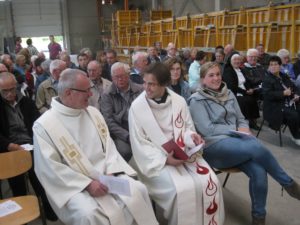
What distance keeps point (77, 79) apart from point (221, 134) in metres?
1.41

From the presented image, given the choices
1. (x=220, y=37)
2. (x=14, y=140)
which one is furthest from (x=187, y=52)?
(x=14, y=140)

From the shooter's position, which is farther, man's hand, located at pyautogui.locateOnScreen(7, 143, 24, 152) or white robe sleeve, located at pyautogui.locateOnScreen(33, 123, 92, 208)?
man's hand, located at pyautogui.locateOnScreen(7, 143, 24, 152)

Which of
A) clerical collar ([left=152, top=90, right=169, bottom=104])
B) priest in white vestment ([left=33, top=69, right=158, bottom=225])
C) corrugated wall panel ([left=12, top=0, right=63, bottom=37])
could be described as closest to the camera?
priest in white vestment ([left=33, top=69, right=158, bottom=225])

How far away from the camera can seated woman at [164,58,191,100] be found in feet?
13.4

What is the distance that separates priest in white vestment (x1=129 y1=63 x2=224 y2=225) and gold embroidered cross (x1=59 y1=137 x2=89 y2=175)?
578 millimetres

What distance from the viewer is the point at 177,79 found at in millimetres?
4215

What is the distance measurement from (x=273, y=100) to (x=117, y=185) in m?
3.33

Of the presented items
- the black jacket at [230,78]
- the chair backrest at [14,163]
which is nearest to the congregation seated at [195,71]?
the black jacket at [230,78]

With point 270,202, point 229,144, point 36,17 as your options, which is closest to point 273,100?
point 270,202

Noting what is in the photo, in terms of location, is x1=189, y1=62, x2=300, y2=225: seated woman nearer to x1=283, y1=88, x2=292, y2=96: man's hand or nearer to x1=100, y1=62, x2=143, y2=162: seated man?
x1=100, y1=62, x2=143, y2=162: seated man

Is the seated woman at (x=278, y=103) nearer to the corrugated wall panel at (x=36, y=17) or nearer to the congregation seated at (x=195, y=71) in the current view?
the congregation seated at (x=195, y=71)

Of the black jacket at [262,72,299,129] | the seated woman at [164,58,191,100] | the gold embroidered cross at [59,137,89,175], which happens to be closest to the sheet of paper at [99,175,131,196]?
the gold embroidered cross at [59,137,89,175]

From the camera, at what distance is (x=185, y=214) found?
2.61 metres

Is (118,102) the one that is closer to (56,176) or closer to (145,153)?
(145,153)
